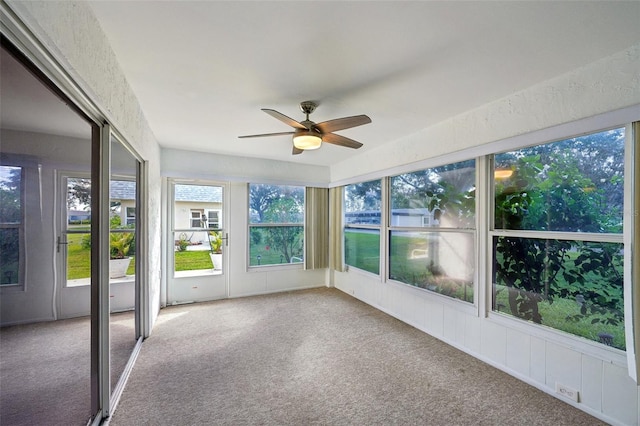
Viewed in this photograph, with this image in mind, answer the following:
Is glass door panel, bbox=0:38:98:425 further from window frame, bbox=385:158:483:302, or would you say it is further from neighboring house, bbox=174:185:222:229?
window frame, bbox=385:158:483:302

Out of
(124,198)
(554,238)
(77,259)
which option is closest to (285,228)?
(124,198)

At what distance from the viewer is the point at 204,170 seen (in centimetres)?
426

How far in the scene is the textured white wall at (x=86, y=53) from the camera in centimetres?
98

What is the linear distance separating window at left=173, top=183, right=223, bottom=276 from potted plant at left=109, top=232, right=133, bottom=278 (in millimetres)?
1923

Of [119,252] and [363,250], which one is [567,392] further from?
[119,252]

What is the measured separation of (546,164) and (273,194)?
12.5 feet

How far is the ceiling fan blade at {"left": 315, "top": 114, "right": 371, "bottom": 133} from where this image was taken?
211 cm

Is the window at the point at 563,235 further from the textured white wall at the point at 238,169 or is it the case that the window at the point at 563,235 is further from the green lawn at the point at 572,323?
the textured white wall at the point at 238,169

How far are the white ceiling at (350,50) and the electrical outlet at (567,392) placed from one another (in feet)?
7.55

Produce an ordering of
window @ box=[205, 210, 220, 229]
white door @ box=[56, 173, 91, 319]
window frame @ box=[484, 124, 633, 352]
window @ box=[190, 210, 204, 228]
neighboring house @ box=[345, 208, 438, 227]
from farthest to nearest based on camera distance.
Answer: window @ box=[205, 210, 220, 229], window @ box=[190, 210, 204, 228], neighboring house @ box=[345, 208, 438, 227], window frame @ box=[484, 124, 633, 352], white door @ box=[56, 173, 91, 319]

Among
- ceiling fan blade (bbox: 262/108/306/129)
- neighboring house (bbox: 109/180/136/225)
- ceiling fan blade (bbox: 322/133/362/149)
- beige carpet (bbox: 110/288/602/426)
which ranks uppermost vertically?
ceiling fan blade (bbox: 262/108/306/129)

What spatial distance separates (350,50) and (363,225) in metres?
3.09

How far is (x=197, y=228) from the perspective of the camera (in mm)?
4348

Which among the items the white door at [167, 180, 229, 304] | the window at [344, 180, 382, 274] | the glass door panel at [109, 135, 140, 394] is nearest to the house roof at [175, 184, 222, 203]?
the white door at [167, 180, 229, 304]
